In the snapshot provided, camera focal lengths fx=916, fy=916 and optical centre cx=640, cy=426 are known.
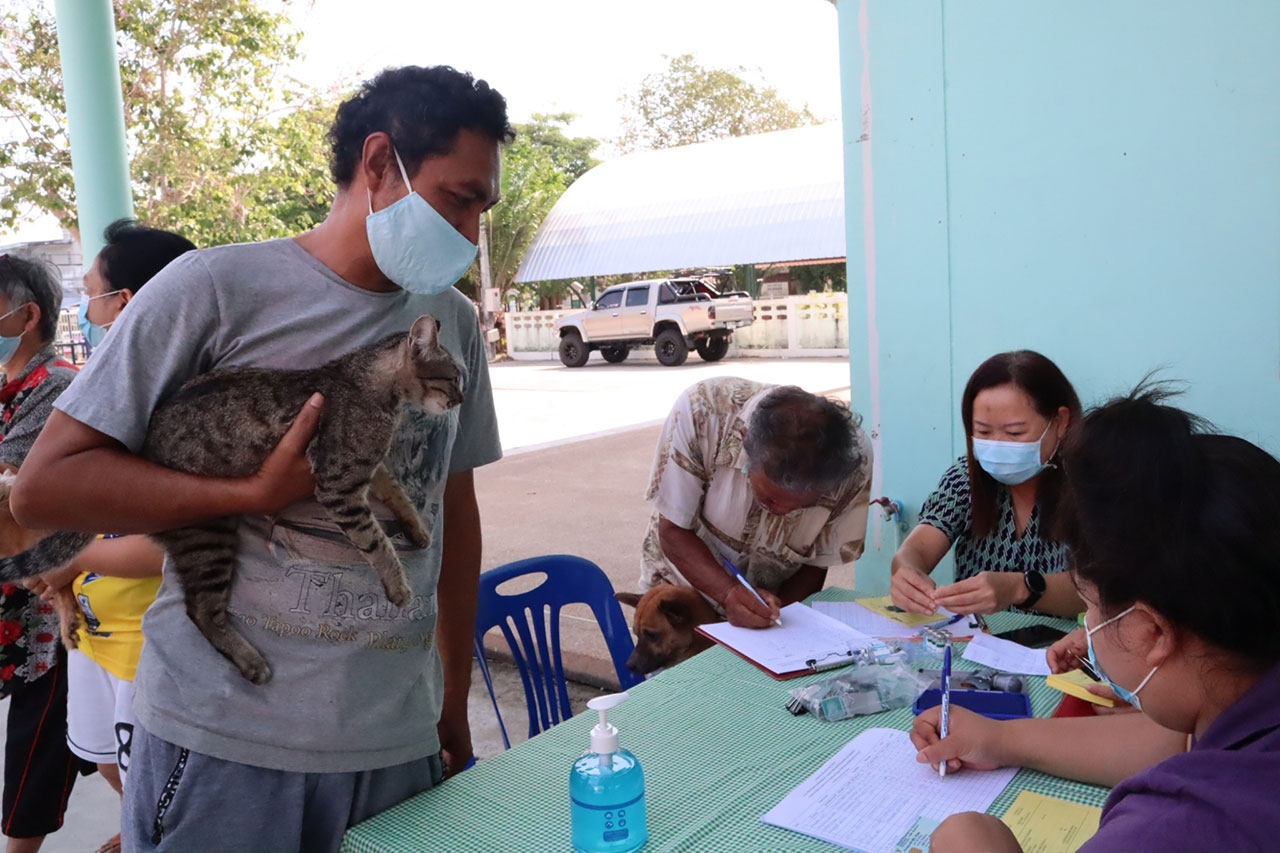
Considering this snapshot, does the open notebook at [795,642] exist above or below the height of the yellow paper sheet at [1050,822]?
below

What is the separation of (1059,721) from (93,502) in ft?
5.51

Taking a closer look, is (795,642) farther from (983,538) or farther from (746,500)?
(983,538)

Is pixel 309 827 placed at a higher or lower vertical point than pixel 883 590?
higher

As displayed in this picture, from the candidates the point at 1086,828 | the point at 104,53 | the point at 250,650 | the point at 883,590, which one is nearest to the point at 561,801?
the point at 250,650

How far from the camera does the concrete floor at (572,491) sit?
162 inches

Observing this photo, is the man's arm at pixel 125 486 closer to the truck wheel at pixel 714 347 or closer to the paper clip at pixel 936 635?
the paper clip at pixel 936 635

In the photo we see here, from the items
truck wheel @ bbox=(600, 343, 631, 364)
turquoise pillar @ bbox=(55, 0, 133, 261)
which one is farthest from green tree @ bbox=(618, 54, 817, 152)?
turquoise pillar @ bbox=(55, 0, 133, 261)

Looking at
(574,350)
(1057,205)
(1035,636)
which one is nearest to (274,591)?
(1035,636)

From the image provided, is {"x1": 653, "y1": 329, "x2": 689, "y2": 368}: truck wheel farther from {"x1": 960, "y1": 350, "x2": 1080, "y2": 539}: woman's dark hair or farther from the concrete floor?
{"x1": 960, "y1": 350, "x2": 1080, "y2": 539}: woman's dark hair

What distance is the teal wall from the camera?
3.00 meters

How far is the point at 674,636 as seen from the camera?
2.96m

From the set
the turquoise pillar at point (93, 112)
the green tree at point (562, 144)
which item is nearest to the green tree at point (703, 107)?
the green tree at point (562, 144)

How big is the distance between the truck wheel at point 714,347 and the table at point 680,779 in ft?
60.6

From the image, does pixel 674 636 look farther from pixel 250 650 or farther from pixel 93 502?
pixel 93 502
